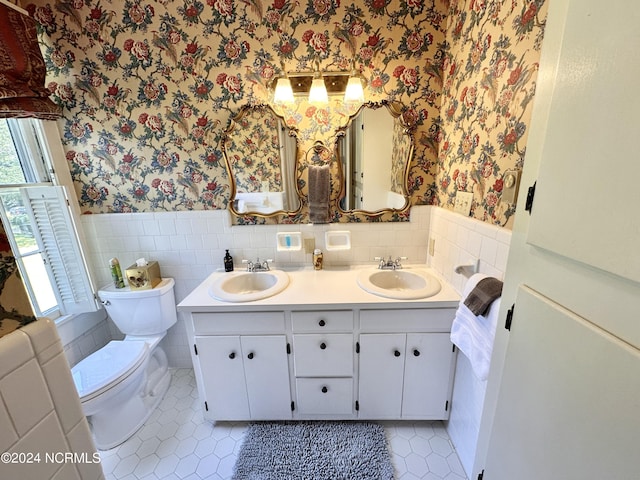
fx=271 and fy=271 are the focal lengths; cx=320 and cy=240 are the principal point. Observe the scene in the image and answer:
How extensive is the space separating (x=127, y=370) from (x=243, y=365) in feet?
2.06

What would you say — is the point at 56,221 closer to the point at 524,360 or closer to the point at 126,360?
the point at 126,360

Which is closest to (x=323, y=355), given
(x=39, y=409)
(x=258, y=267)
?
(x=258, y=267)

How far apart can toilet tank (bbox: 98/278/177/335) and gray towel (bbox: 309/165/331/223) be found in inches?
43.1

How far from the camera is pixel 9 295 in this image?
0.46 metres

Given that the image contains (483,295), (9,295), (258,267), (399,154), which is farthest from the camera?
(258,267)

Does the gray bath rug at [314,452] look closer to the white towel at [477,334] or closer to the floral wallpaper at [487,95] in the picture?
the white towel at [477,334]

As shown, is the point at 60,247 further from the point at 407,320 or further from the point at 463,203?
the point at 463,203

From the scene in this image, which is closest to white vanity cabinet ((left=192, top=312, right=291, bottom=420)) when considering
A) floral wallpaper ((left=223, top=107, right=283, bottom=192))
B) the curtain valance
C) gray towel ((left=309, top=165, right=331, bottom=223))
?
gray towel ((left=309, top=165, right=331, bottom=223))

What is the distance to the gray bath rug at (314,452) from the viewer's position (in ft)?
4.46

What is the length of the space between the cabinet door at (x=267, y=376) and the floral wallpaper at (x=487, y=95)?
4.08ft

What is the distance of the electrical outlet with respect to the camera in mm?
1826

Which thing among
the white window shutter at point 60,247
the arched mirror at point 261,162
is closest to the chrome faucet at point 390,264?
the arched mirror at point 261,162

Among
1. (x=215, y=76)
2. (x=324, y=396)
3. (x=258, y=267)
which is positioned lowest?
(x=324, y=396)

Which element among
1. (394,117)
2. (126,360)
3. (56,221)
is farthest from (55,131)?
(394,117)
